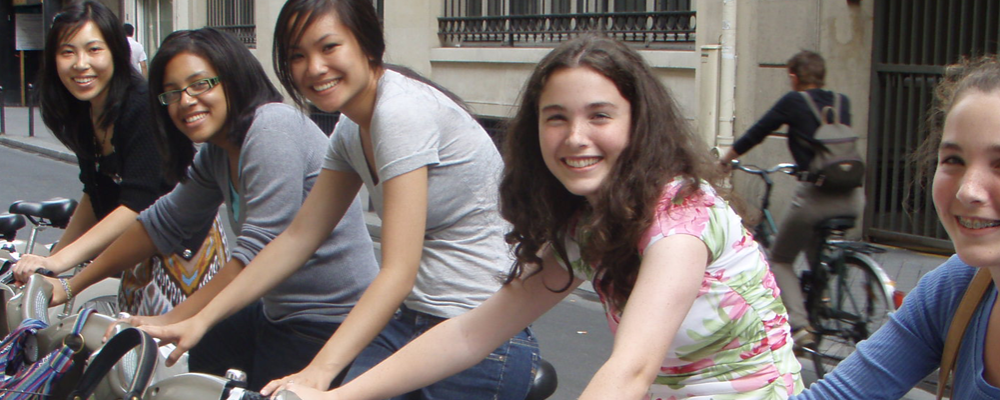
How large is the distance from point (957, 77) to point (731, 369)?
0.61 metres

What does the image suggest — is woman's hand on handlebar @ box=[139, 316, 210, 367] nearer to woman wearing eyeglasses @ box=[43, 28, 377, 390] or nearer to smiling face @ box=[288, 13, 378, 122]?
woman wearing eyeglasses @ box=[43, 28, 377, 390]

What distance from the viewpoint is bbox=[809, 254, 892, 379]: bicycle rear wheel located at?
537 centimetres

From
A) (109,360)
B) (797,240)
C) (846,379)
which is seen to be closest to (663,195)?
(846,379)

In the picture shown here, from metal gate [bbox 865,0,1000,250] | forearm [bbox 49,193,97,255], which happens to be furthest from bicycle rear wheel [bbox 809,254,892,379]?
forearm [bbox 49,193,97,255]

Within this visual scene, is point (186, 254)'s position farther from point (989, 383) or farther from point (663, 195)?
point (989, 383)

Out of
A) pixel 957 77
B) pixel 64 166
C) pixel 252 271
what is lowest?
pixel 64 166

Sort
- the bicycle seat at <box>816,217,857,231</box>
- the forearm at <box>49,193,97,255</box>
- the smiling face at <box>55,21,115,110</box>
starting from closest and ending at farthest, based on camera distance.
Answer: the smiling face at <box>55,21,115,110</box>
the forearm at <box>49,193,97,255</box>
the bicycle seat at <box>816,217,857,231</box>

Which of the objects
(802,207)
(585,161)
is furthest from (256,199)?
(802,207)

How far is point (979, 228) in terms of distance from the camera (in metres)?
1.50

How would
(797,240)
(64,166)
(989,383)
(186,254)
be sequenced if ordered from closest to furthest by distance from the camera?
(989,383) → (186,254) → (797,240) → (64,166)

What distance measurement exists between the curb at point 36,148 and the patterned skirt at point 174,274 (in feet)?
44.1

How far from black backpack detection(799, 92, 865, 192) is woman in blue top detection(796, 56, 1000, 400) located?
361 centimetres

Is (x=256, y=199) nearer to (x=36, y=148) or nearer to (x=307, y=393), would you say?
(x=307, y=393)

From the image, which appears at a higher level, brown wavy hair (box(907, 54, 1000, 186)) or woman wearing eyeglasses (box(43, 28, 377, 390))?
brown wavy hair (box(907, 54, 1000, 186))
